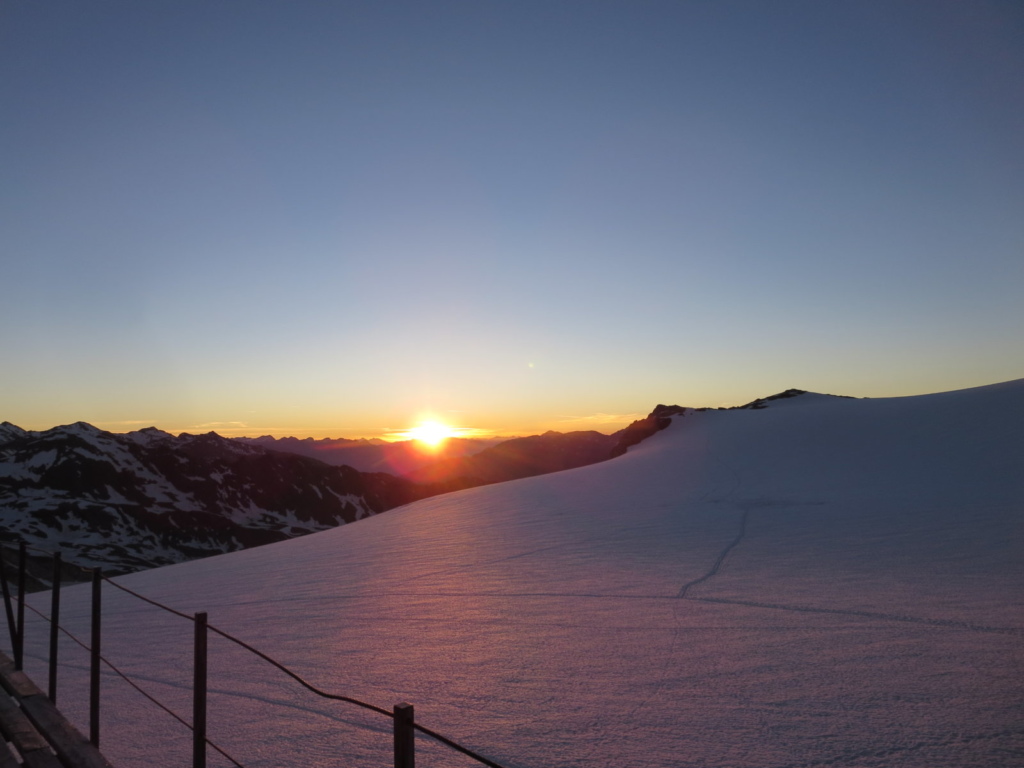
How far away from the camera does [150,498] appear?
13738 centimetres

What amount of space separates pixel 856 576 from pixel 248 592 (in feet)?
30.1

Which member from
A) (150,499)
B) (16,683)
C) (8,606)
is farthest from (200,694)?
(150,499)

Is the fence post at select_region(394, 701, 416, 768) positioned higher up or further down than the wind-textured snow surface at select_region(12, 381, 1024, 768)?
higher up

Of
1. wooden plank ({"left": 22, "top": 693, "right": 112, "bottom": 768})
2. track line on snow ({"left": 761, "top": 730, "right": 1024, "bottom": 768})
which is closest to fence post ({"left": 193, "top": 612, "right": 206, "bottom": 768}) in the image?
wooden plank ({"left": 22, "top": 693, "right": 112, "bottom": 768})

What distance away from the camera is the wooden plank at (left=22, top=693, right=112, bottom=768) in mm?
3916

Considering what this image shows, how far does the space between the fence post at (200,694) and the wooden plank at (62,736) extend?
751 mm

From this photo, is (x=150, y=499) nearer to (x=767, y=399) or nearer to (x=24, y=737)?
(x=767, y=399)

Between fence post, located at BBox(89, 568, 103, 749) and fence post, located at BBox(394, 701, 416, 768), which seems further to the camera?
fence post, located at BBox(89, 568, 103, 749)

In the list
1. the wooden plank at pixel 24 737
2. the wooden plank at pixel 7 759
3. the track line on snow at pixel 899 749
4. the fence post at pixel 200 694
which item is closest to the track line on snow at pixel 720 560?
the track line on snow at pixel 899 749

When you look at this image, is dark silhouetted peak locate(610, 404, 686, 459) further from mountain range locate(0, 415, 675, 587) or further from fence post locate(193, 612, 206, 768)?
mountain range locate(0, 415, 675, 587)

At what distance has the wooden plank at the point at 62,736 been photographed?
3.92 meters

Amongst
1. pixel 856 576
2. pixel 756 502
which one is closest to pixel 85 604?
pixel 856 576

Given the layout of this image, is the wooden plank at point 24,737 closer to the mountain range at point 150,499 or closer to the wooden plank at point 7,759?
the wooden plank at point 7,759

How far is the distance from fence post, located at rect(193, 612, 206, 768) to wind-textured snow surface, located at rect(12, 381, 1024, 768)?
79 cm
